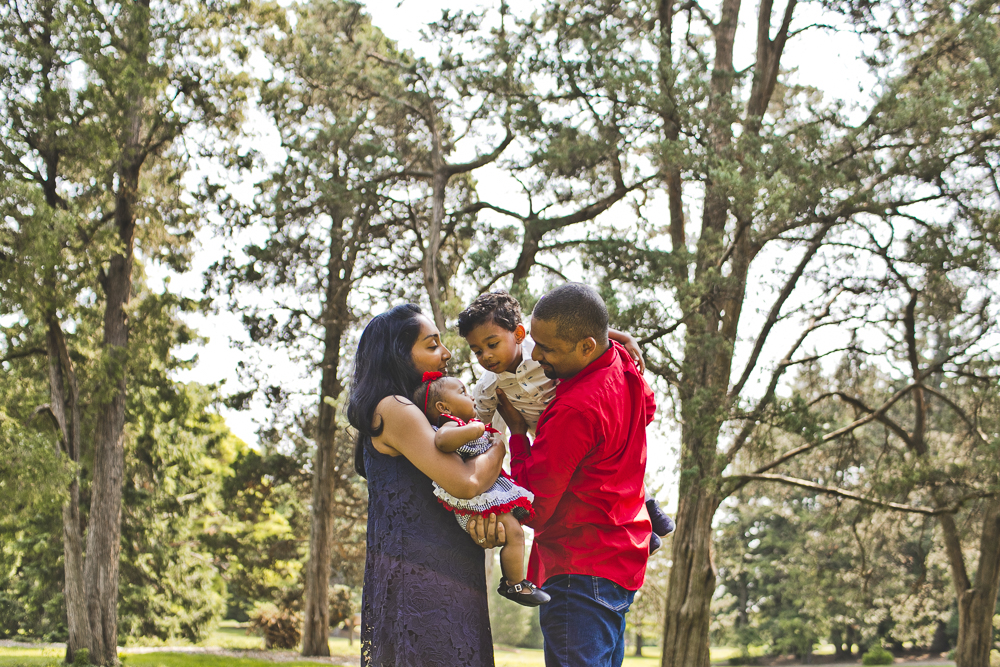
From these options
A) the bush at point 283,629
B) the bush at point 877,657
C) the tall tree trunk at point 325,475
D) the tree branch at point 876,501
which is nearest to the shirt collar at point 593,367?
the tree branch at point 876,501

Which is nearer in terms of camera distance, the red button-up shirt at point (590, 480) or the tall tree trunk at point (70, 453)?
the red button-up shirt at point (590, 480)

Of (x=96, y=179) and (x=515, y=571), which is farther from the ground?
(x=96, y=179)

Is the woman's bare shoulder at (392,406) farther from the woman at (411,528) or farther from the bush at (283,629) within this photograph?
the bush at (283,629)

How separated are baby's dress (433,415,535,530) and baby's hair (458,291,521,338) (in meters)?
0.60

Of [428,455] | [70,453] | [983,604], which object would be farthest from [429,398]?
[983,604]

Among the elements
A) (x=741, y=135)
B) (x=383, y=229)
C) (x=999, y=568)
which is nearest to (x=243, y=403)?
(x=383, y=229)

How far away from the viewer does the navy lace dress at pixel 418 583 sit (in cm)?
215

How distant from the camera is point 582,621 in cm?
218

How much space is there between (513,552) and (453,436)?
1.55 feet

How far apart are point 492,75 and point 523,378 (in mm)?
10044

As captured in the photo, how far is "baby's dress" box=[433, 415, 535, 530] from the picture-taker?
215 centimetres

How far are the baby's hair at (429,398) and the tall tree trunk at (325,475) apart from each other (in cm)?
1384

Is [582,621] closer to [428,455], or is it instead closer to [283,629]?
[428,455]

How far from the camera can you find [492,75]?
11.9 m
